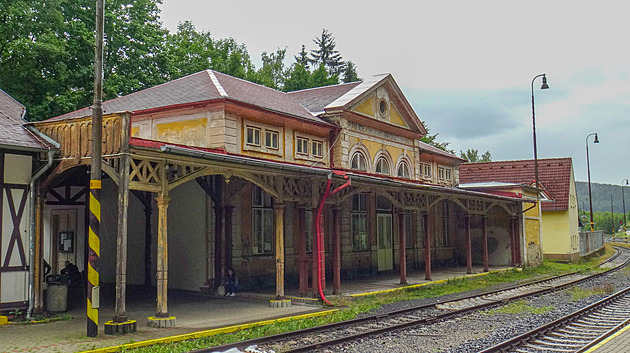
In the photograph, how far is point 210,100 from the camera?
15.9m

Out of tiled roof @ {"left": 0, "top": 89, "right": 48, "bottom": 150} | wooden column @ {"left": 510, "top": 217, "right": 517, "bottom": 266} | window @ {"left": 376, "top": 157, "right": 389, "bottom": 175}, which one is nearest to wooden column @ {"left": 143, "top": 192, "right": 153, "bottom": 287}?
tiled roof @ {"left": 0, "top": 89, "right": 48, "bottom": 150}

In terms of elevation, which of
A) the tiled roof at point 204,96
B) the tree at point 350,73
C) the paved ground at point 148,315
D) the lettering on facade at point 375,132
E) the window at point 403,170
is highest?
the tree at point 350,73

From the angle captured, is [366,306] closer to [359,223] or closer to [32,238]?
[32,238]

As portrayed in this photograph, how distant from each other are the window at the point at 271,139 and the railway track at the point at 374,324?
6.66 meters

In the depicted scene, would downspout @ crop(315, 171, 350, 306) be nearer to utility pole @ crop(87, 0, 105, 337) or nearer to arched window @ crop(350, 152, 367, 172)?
utility pole @ crop(87, 0, 105, 337)

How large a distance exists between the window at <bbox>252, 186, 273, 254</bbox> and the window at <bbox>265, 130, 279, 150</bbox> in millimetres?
1323

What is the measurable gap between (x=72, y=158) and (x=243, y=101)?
6.09 m

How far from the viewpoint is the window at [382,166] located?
22.5 metres

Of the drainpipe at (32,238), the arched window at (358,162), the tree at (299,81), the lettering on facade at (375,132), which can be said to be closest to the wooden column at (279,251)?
the drainpipe at (32,238)

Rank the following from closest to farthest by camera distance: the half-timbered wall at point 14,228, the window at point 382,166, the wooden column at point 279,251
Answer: the half-timbered wall at point 14,228
the wooden column at point 279,251
the window at point 382,166

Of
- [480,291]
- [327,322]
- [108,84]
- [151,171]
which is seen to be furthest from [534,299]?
[108,84]

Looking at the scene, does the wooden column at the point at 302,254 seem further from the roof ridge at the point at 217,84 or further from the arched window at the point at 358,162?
the arched window at the point at 358,162

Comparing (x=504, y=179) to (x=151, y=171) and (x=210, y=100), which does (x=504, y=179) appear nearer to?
(x=210, y=100)

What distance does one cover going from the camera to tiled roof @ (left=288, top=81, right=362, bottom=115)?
2105 centimetres
